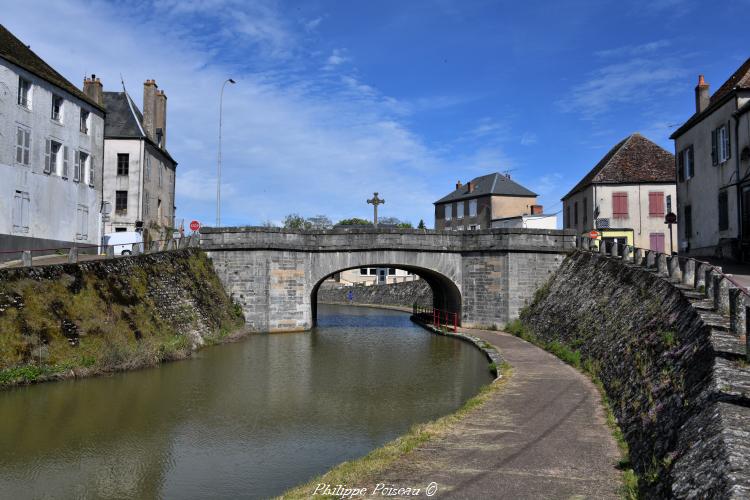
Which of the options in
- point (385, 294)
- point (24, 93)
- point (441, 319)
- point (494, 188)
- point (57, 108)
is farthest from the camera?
point (385, 294)

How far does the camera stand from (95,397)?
14.1m

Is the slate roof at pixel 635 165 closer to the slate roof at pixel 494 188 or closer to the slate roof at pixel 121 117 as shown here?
the slate roof at pixel 494 188

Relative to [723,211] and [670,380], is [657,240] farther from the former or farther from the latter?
[670,380]

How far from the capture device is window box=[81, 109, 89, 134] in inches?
1123

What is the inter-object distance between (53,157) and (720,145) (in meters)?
28.6

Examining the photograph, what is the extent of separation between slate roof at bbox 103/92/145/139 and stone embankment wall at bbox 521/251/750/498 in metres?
28.5

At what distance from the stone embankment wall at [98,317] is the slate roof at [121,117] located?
13693mm

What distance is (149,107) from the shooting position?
3781 cm

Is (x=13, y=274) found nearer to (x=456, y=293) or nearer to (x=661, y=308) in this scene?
(x=661, y=308)

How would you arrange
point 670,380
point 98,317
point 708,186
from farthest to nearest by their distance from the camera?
point 708,186
point 98,317
point 670,380

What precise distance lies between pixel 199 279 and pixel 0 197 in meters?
8.33

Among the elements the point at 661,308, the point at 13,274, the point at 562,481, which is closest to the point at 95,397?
the point at 13,274

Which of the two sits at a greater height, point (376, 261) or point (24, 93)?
point (24, 93)

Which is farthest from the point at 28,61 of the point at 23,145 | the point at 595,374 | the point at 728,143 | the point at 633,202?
the point at 633,202
